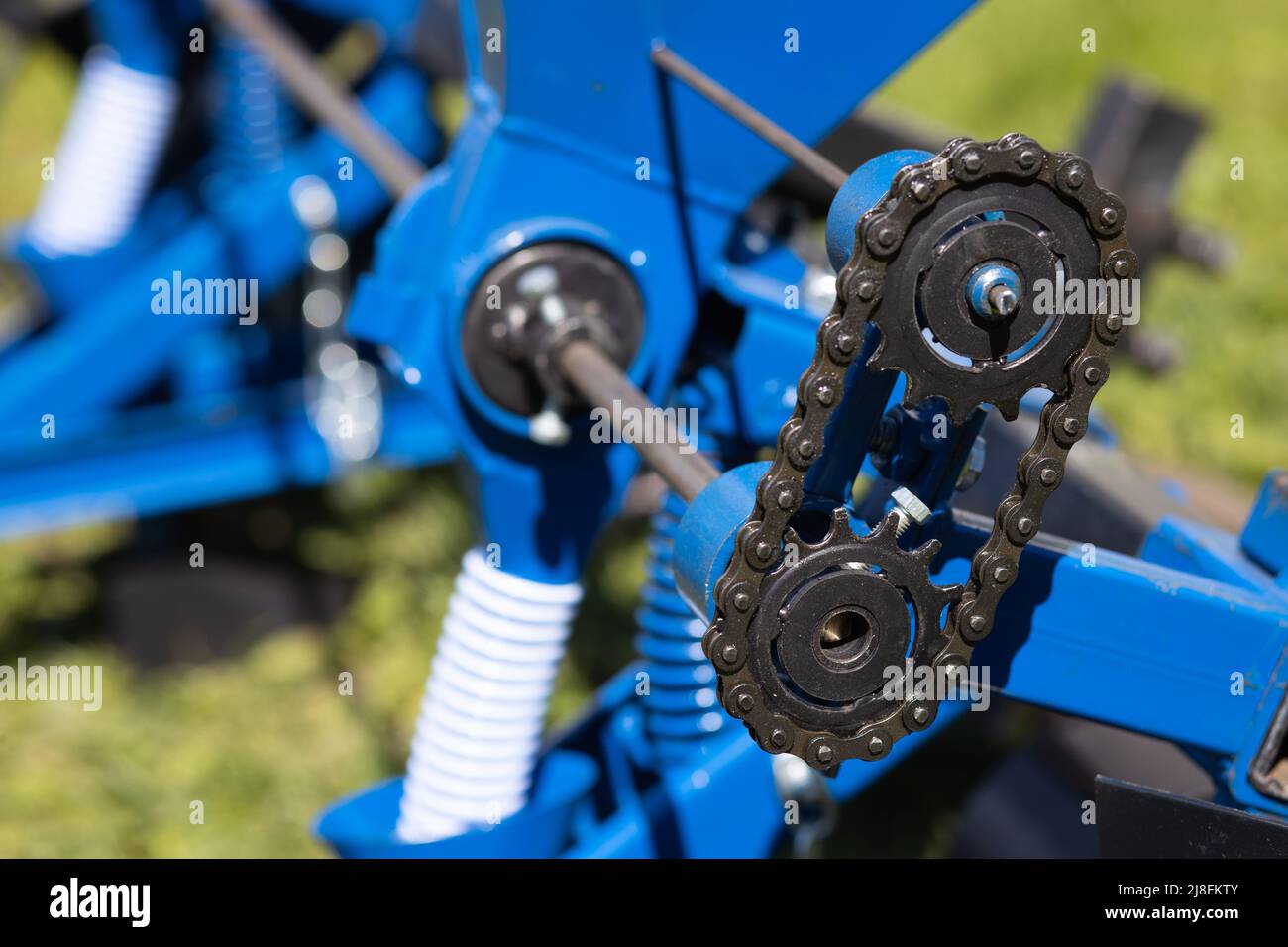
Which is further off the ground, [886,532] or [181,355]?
[886,532]

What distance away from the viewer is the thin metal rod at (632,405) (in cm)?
148

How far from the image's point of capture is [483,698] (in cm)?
183

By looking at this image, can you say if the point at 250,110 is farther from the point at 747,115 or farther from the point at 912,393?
the point at 912,393

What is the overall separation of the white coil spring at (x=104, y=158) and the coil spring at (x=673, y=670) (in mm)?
1846

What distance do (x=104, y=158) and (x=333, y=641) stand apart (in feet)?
4.09

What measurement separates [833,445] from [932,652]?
0.22 meters

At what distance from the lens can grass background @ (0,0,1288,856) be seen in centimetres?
274

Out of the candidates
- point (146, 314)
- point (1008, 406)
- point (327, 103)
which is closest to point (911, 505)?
point (1008, 406)

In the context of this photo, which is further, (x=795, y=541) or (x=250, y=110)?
(x=250, y=110)
